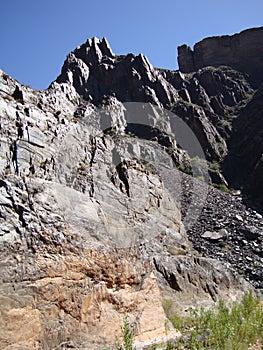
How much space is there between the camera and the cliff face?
213 feet

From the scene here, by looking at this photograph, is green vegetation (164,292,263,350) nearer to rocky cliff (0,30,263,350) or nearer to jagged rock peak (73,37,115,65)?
rocky cliff (0,30,263,350)

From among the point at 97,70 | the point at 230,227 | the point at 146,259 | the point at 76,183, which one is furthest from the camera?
the point at 97,70

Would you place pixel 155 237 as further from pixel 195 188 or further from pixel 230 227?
pixel 195 188

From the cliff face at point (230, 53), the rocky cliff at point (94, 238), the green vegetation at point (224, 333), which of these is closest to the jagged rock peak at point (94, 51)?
the cliff face at point (230, 53)

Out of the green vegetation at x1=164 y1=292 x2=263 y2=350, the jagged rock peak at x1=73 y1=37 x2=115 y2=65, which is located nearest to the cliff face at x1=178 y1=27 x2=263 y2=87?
the jagged rock peak at x1=73 y1=37 x2=115 y2=65

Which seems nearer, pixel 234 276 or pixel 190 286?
pixel 190 286

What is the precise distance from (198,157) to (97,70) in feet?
80.7

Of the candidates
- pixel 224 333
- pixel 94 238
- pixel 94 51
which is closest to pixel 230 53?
pixel 94 51

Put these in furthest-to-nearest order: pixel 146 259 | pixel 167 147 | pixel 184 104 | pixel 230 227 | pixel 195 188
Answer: pixel 184 104 → pixel 167 147 → pixel 195 188 → pixel 230 227 → pixel 146 259

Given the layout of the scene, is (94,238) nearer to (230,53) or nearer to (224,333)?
(224,333)

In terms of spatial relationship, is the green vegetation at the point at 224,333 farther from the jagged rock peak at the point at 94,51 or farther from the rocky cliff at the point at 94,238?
the jagged rock peak at the point at 94,51

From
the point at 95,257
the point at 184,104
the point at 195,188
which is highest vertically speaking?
the point at 184,104

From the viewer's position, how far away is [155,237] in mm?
14867

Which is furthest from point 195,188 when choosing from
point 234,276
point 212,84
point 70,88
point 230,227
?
point 212,84
